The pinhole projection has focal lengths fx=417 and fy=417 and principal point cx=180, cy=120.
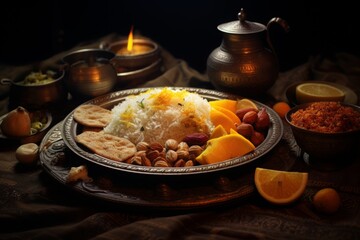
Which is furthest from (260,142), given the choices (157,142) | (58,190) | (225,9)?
(225,9)

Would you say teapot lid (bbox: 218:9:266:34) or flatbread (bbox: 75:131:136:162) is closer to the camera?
flatbread (bbox: 75:131:136:162)

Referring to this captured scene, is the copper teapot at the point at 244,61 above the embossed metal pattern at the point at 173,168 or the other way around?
above

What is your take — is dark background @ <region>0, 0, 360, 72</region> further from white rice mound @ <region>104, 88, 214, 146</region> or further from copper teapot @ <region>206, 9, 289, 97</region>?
white rice mound @ <region>104, 88, 214, 146</region>

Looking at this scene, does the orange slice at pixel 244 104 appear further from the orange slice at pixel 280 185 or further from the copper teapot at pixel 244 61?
the orange slice at pixel 280 185

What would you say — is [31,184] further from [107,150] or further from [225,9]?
[225,9]

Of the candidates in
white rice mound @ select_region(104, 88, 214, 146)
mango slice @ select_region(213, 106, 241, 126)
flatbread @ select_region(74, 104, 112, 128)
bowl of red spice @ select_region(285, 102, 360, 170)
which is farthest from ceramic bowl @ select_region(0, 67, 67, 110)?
bowl of red spice @ select_region(285, 102, 360, 170)

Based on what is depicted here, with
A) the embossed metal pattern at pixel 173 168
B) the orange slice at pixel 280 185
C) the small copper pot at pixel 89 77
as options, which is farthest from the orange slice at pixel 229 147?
the small copper pot at pixel 89 77
